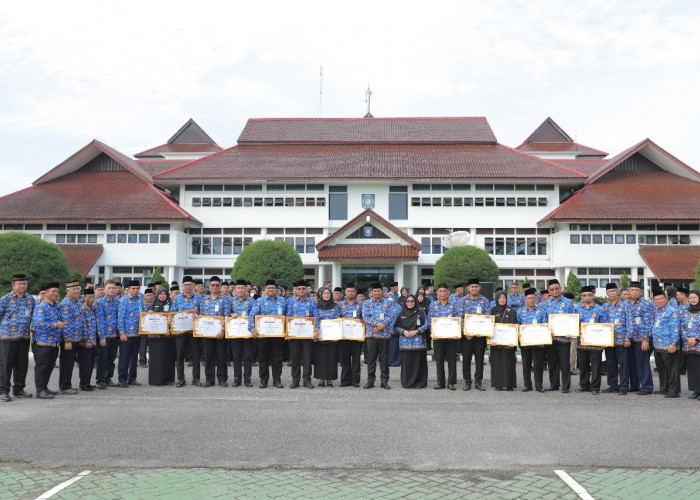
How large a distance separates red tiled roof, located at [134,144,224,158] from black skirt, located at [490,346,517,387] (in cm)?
4247

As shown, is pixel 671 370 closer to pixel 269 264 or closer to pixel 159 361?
pixel 159 361

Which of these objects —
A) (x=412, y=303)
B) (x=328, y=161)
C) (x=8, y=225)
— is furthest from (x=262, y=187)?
(x=412, y=303)

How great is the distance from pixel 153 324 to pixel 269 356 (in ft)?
7.37

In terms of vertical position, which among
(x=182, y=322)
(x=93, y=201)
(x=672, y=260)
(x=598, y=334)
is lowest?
(x=598, y=334)

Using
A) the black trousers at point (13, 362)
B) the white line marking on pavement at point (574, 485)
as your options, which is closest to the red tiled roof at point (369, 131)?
the black trousers at point (13, 362)

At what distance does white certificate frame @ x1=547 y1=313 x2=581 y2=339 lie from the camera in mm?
10195

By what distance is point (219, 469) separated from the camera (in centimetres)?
538

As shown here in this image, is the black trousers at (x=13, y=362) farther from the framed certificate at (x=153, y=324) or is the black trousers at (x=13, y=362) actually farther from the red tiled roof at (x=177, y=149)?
the red tiled roof at (x=177, y=149)

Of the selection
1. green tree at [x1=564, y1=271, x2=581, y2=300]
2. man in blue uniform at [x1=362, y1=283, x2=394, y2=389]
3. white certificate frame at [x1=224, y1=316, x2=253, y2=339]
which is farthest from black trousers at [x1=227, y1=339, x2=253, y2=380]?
green tree at [x1=564, y1=271, x2=581, y2=300]

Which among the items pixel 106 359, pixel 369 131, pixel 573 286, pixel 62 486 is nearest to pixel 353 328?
pixel 106 359

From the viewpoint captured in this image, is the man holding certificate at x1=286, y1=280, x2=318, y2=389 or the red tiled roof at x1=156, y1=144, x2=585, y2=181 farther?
the red tiled roof at x1=156, y1=144, x2=585, y2=181

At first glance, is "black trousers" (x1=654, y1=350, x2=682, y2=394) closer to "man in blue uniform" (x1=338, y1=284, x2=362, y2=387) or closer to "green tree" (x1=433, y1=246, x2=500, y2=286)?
"man in blue uniform" (x1=338, y1=284, x2=362, y2=387)

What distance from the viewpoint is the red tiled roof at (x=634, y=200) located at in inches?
1228

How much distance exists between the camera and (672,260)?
30734mm
